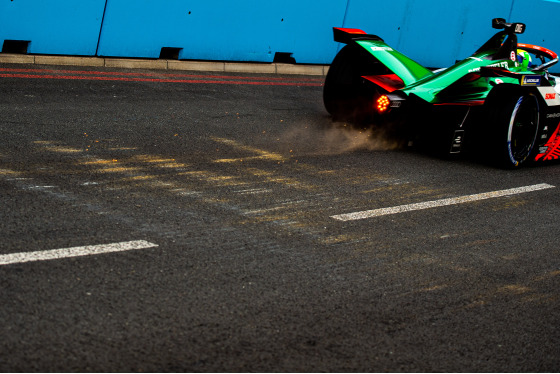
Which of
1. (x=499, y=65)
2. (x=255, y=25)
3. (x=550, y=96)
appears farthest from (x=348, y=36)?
(x=255, y=25)

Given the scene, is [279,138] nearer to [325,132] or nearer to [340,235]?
[325,132]

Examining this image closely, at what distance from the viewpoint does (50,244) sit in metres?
4.59

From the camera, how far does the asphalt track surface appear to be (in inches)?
144

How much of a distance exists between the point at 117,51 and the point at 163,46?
839 millimetres

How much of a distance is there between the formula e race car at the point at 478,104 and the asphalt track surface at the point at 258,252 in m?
0.25

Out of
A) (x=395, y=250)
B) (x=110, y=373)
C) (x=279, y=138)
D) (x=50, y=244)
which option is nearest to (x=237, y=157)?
(x=279, y=138)

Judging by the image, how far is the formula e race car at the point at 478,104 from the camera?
8234 millimetres

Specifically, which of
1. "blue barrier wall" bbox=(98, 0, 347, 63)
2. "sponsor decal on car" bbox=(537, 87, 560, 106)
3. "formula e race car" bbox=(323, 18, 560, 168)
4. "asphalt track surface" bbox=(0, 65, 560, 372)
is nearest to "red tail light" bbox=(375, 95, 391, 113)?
"formula e race car" bbox=(323, 18, 560, 168)

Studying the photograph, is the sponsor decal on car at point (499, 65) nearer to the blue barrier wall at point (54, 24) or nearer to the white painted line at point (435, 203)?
the white painted line at point (435, 203)

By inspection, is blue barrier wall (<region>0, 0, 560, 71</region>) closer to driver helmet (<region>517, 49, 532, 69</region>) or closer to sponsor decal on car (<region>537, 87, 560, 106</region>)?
driver helmet (<region>517, 49, 532, 69</region>)

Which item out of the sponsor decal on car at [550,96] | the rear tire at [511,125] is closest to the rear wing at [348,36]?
the rear tire at [511,125]

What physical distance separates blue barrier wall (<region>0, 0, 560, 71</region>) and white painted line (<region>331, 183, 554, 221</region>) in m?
7.18

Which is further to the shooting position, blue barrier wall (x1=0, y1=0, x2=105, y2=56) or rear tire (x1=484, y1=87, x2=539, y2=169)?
blue barrier wall (x1=0, y1=0, x2=105, y2=56)

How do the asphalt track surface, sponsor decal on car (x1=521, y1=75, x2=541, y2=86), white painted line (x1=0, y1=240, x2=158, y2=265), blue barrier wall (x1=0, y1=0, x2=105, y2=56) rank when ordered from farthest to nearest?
blue barrier wall (x1=0, y1=0, x2=105, y2=56) → sponsor decal on car (x1=521, y1=75, x2=541, y2=86) → white painted line (x1=0, y1=240, x2=158, y2=265) → the asphalt track surface
